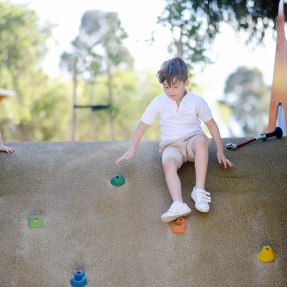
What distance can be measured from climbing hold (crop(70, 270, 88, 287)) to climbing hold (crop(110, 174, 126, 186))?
2.56 ft

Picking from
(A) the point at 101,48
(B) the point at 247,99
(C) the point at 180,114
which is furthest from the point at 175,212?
(B) the point at 247,99

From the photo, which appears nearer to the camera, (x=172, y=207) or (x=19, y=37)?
(x=172, y=207)

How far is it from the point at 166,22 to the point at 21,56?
974 centimetres

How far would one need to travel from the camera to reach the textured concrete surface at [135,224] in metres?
2.33

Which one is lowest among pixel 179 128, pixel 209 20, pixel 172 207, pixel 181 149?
pixel 172 207

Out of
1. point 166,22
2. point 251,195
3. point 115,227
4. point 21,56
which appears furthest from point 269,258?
point 21,56

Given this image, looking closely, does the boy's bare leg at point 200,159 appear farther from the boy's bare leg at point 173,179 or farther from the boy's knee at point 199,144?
the boy's bare leg at point 173,179

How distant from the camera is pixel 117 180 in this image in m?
2.89

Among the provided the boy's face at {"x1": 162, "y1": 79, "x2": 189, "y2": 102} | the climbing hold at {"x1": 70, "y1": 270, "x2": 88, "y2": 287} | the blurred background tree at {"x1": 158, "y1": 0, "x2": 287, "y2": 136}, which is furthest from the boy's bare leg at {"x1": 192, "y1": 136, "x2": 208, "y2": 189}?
the blurred background tree at {"x1": 158, "y1": 0, "x2": 287, "y2": 136}

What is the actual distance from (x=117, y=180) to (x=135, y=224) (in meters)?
0.41

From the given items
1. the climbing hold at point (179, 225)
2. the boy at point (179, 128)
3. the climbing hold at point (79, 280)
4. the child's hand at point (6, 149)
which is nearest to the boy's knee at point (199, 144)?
the boy at point (179, 128)

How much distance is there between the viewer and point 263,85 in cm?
1853

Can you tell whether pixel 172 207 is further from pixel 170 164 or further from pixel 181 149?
pixel 181 149

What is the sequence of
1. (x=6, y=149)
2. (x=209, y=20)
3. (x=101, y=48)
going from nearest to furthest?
(x=6, y=149), (x=209, y=20), (x=101, y=48)
